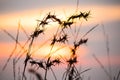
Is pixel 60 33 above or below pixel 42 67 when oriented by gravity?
above

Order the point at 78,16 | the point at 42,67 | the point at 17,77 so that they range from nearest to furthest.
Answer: the point at 42,67
the point at 78,16
the point at 17,77

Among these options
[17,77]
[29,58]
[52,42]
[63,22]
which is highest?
[63,22]

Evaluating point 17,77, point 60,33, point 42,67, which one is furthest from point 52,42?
point 17,77

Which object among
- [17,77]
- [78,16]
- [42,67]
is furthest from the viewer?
[17,77]

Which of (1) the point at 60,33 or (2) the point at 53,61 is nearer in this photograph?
(2) the point at 53,61

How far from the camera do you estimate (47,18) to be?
1.22 meters

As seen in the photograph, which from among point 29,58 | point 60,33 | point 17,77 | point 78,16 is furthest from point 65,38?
point 17,77

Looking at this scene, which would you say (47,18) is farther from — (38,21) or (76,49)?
(76,49)

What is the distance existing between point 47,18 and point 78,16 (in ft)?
0.67

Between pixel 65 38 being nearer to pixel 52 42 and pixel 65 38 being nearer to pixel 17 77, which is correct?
pixel 52 42

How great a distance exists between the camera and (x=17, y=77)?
134 centimetres

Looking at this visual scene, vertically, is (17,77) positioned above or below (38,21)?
below

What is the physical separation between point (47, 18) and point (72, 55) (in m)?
0.29

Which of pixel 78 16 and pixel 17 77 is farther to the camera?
pixel 17 77
